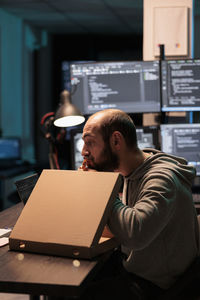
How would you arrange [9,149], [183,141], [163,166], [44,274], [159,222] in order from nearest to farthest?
[44,274] → [159,222] → [163,166] → [183,141] → [9,149]

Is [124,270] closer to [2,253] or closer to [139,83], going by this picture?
[2,253]

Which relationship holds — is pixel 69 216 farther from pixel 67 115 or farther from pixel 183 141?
pixel 183 141

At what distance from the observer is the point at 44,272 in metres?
1.21

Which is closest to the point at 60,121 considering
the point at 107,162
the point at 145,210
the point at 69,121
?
the point at 69,121

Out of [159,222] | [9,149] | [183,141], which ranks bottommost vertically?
[9,149]

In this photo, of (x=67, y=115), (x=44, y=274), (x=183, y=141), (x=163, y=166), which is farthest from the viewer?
(x=183, y=141)

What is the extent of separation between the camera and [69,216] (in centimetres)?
134

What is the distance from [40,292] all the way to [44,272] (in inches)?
3.2

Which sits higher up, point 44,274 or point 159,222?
point 159,222

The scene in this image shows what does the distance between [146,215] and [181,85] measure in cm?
164

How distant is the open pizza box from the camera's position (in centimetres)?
128

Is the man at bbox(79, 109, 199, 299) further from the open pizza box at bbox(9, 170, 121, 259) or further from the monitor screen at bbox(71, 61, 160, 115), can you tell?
the monitor screen at bbox(71, 61, 160, 115)

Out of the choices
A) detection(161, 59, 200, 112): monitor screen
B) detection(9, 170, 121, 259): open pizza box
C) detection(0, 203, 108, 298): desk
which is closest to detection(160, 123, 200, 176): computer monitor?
detection(161, 59, 200, 112): monitor screen

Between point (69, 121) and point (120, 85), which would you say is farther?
point (120, 85)
